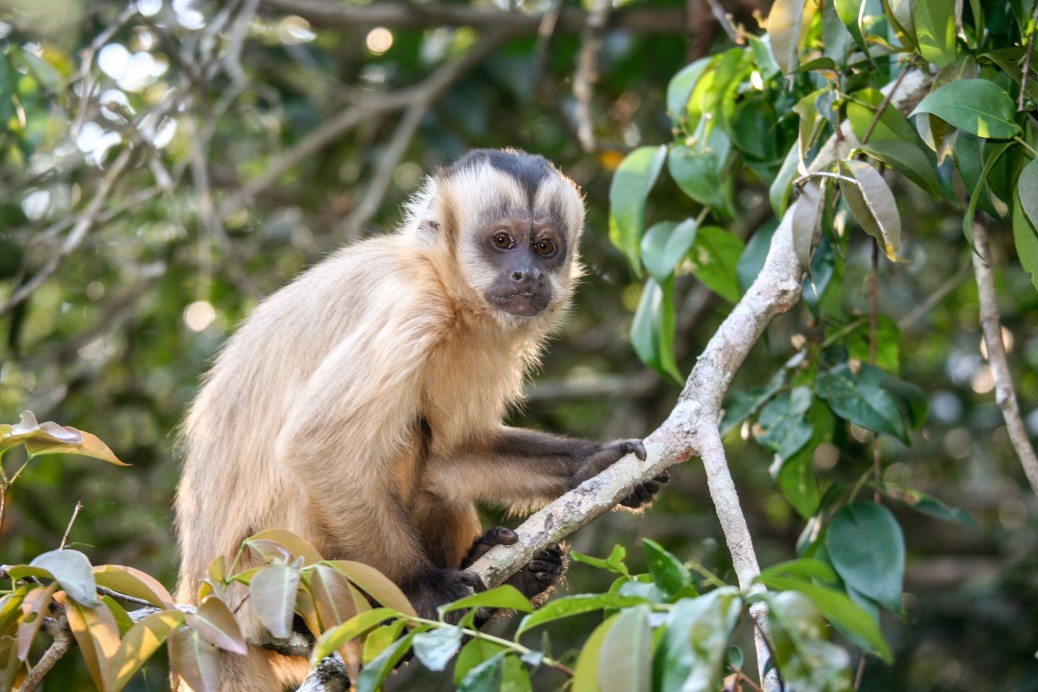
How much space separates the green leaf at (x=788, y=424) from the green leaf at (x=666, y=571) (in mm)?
1754

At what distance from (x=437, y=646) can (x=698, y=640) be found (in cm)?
58

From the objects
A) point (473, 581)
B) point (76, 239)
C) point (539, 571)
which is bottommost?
point (539, 571)

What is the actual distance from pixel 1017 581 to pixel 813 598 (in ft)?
16.4

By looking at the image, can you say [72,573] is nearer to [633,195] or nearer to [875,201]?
[875,201]

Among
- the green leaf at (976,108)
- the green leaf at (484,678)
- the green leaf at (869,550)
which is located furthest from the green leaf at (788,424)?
the green leaf at (484,678)

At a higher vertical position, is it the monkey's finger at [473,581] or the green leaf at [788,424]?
the green leaf at [788,424]

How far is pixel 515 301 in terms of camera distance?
436cm

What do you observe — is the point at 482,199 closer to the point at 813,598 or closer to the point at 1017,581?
the point at 813,598

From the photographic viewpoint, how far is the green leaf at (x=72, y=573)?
2.25 m

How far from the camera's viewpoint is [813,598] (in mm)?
1925

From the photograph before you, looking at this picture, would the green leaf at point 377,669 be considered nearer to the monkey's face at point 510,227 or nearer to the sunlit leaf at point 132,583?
the sunlit leaf at point 132,583

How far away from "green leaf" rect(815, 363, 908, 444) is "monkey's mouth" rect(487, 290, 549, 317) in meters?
1.22

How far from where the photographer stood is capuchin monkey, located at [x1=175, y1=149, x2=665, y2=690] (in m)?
3.79

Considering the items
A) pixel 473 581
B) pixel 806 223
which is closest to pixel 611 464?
pixel 473 581
